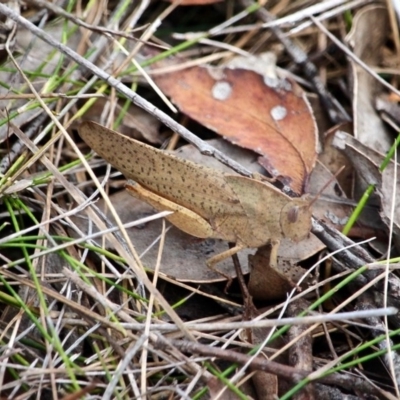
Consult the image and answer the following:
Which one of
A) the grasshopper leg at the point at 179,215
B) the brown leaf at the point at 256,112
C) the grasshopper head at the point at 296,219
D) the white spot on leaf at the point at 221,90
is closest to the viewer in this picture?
the grasshopper head at the point at 296,219

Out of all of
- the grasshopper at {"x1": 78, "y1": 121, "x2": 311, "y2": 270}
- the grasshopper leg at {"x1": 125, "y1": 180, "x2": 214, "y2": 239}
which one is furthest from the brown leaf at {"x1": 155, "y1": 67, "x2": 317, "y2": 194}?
the grasshopper leg at {"x1": 125, "y1": 180, "x2": 214, "y2": 239}

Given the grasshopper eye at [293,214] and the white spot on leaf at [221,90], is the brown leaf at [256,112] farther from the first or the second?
the grasshopper eye at [293,214]

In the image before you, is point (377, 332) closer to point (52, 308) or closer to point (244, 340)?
point (244, 340)

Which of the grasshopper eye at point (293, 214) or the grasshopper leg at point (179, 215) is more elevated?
the grasshopper eye at point (293, 214)

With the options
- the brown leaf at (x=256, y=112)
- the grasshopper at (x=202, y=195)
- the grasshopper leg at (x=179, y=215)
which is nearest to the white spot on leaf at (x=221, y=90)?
the brown leaf at (x=256, y=112)

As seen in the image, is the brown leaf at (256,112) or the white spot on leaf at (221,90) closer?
the brown leaf at (256,112)

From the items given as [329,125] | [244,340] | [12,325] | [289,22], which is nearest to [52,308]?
[12,325]

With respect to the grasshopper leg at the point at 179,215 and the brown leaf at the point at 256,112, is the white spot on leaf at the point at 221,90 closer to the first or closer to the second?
the brown leaf at the point at 256,112

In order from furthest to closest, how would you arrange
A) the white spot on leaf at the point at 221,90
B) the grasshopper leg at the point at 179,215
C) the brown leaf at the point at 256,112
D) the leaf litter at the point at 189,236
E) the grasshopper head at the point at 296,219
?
the white spot on leaf at the point at 221,90 → the brown leaf at the point at 256,112 → the grasshopper leg at the point at 179,215 → the grasshopper head at the point at 296,219 → the leaf litter at the point at 189,236

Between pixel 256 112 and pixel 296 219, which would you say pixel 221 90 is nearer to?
pixel 256 112

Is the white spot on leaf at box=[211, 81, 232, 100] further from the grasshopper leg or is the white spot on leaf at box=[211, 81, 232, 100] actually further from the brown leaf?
the grasshopper leg
